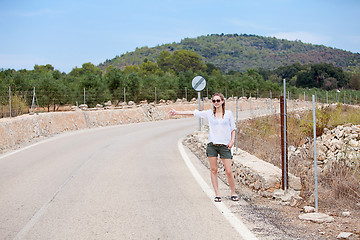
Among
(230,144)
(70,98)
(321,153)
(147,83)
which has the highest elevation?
(147,83)

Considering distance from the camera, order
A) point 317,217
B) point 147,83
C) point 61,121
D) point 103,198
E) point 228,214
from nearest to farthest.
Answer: point 317,217
point 228,214
point 103,198
point 61,121
point 147,83

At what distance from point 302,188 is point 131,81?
111ft

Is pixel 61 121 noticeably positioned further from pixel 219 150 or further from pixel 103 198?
pixel 219 150

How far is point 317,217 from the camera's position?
19.0 ft

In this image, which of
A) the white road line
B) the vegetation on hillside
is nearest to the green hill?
the vegetation on hillside

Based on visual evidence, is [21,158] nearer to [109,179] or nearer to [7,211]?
[109,179]

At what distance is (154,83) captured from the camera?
45.9m

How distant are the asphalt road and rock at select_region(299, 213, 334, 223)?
3.93 feet

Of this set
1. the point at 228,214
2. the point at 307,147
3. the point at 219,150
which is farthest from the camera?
the point at 307,147

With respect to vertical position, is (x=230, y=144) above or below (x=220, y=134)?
below

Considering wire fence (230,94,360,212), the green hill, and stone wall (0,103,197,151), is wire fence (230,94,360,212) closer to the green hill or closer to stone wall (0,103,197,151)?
stone wall (0,103,197,151)

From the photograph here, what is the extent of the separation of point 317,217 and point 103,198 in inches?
148

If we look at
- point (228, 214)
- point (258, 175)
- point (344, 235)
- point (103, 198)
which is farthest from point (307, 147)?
point (344, 235)

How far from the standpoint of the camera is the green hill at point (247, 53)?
473 ft
